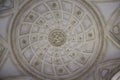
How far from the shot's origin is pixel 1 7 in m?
16.8

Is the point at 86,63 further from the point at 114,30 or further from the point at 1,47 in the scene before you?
the point at 1,47

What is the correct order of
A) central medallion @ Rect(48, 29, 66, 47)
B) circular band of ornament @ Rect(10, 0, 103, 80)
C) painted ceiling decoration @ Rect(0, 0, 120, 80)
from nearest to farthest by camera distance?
painted ceiling decoration @ Rect(0, 0, 120, 80) → circular band of ornament @ Rect(10, 0, 103, 80) → central medallion @ Rect(48, 29, 66, 47)

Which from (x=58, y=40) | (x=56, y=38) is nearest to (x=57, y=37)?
(x=56, y=38)

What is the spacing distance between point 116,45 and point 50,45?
4.02 m

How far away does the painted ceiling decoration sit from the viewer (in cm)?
1727

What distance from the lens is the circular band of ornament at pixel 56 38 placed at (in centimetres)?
1784

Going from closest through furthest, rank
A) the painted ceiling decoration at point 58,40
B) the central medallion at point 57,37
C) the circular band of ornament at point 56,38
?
1. the painted ceiling decoration at point 58,40
2. the circular band of ornament at point 56,38
3. the central medallion at point 57,37

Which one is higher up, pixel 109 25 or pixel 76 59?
pixel 109 25

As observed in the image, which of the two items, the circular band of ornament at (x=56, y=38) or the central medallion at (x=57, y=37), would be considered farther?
the central medallion at (x=57, y=37)

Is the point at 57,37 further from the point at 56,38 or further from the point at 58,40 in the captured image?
the point at 58,40

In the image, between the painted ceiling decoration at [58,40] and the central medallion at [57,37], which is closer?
the painted ceiling decoration at [58,40]

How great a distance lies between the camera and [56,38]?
61.3 feet

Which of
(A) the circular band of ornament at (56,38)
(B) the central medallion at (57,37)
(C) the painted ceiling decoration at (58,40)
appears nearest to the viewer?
(C) the painted ceiling decoration at (58,40)

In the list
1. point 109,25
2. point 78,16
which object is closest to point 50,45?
point 78,16
